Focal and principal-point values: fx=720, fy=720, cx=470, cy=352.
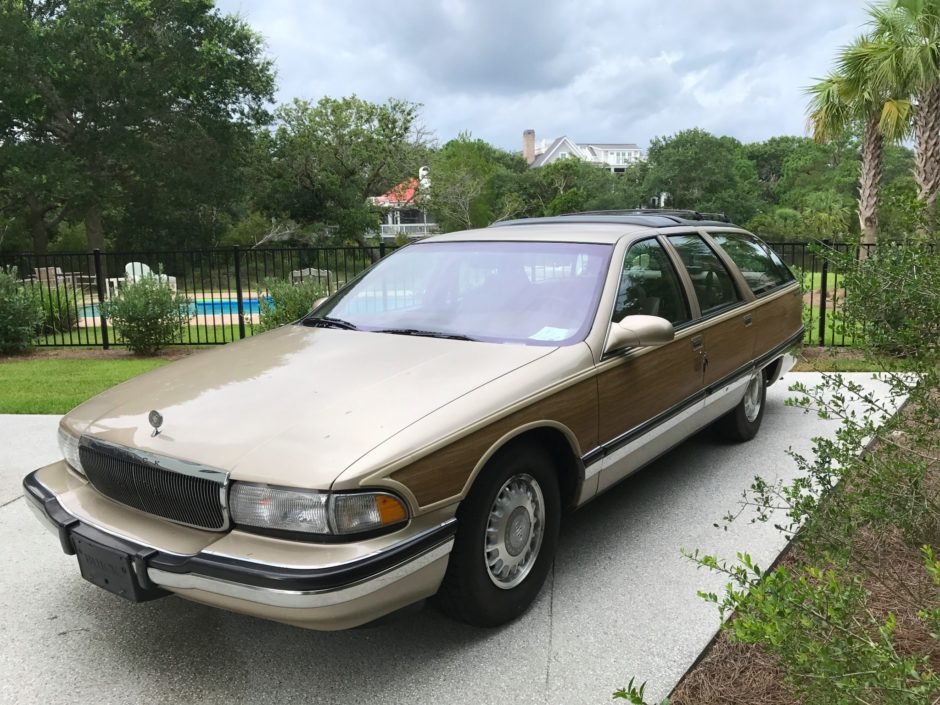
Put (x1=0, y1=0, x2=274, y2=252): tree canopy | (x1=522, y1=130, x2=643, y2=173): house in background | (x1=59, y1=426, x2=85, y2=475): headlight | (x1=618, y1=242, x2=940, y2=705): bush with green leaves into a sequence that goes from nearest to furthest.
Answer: (x1=618, y1=242, x2=940, y2=705): bush with green leaves
(x1=59, y1=426, x2=85, y2=475): headlight
(x1=0, y1=0, x2=274, y2=252): tree canopy
(x1=522, y1=130, x2=643, y2=173): house in background

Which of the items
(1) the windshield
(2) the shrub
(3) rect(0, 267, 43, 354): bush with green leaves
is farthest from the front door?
(2) the shrub

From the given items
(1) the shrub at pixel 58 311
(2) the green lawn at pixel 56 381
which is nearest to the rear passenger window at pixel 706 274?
(2) the green lawn at pixel 56 381

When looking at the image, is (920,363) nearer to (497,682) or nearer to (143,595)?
(497,682)

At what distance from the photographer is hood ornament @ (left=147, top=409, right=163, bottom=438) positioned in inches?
108

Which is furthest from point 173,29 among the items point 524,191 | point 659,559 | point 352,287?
point 524,191

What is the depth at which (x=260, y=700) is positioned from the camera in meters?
2.61

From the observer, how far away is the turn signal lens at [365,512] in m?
2.32

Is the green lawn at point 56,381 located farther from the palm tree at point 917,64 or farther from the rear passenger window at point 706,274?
the palm tree at point 917,64

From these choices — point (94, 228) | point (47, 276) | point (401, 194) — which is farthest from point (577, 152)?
point (47, 276)

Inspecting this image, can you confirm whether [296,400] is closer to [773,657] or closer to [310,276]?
[773,657]

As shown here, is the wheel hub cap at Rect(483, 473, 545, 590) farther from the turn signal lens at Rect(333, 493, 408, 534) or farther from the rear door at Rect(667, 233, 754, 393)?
the rear door at Rect(667, 233, 754, 393)

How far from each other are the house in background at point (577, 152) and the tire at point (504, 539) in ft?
265

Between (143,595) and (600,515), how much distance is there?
2.53m

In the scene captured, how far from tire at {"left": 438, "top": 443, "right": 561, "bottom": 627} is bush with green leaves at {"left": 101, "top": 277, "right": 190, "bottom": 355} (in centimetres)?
838
